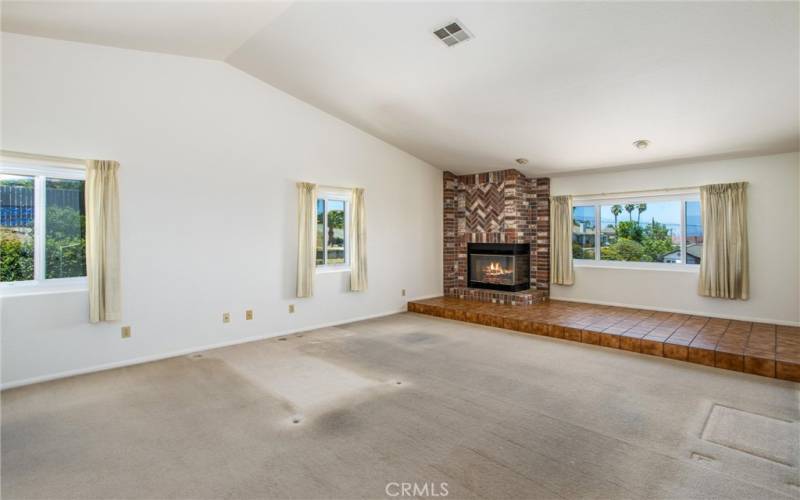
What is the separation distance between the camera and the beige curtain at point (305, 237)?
548cm

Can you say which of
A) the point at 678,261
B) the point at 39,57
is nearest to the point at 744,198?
the point at 678,261

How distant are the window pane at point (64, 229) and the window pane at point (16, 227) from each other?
0.12 m

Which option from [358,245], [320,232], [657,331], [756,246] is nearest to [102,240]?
[320,232]

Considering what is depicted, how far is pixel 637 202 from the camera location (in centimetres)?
654

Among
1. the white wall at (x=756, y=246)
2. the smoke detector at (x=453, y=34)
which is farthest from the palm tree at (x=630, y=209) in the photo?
the smoke detector at (x=453, y=34)

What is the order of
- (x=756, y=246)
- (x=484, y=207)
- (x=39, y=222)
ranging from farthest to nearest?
1. (x=484, y=207)
2. (x=756, y=246)
3. (x=39, y=222)

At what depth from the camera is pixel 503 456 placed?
2389mm

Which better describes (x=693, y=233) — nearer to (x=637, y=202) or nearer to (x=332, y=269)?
(x=637, y=202)

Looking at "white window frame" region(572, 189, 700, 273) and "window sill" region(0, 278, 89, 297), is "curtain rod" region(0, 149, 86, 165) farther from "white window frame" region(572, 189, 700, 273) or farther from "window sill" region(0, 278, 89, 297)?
"white window frame" region(572, 189, 700, 273)

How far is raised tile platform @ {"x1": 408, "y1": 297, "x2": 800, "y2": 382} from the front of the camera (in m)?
3.88

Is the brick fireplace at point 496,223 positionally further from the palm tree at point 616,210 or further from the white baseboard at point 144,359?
the white baseboard at point 144,359

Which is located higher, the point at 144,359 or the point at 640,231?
the point at 640,231

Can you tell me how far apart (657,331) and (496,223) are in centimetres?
310

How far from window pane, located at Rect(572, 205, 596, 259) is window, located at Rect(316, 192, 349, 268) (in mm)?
4081
